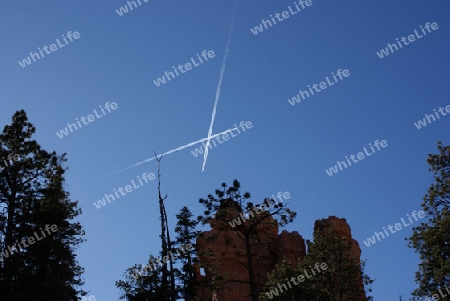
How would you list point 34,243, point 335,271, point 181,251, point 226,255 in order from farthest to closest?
point 226,255, point 335,271, point 181,251, point 34,243

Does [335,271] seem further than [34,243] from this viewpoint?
Yes

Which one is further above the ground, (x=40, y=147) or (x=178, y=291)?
(x=40, y=147)

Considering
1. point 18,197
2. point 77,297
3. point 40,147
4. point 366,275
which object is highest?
point 40,147

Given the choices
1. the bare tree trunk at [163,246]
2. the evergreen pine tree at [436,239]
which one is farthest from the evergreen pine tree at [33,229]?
the evergreen pine tree at [436,239]

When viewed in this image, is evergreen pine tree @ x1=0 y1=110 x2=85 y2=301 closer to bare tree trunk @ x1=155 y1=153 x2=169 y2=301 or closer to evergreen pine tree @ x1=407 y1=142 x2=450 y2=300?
bare tree trunk @ x1=155 y1=153 x2=169 y2=301

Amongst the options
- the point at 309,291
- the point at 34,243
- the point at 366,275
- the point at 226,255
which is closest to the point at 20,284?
the point at 34,243

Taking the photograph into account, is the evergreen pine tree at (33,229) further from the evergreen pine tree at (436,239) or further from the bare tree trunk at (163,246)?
the evergreen pine tree at (436,239)

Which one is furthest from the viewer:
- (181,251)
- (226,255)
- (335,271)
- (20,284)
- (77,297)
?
(226,255)

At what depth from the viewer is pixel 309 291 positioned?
29328mm

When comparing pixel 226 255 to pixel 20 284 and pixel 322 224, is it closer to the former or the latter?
pixel 322 224

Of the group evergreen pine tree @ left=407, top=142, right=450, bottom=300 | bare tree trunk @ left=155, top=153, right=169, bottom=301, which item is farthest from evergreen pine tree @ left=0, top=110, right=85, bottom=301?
evergreen pine tree @ left=407, top=142, right=450, bottom=300

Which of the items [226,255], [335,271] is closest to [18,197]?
[335,271]

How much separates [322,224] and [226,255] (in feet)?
50.1

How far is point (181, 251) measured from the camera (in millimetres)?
32438
